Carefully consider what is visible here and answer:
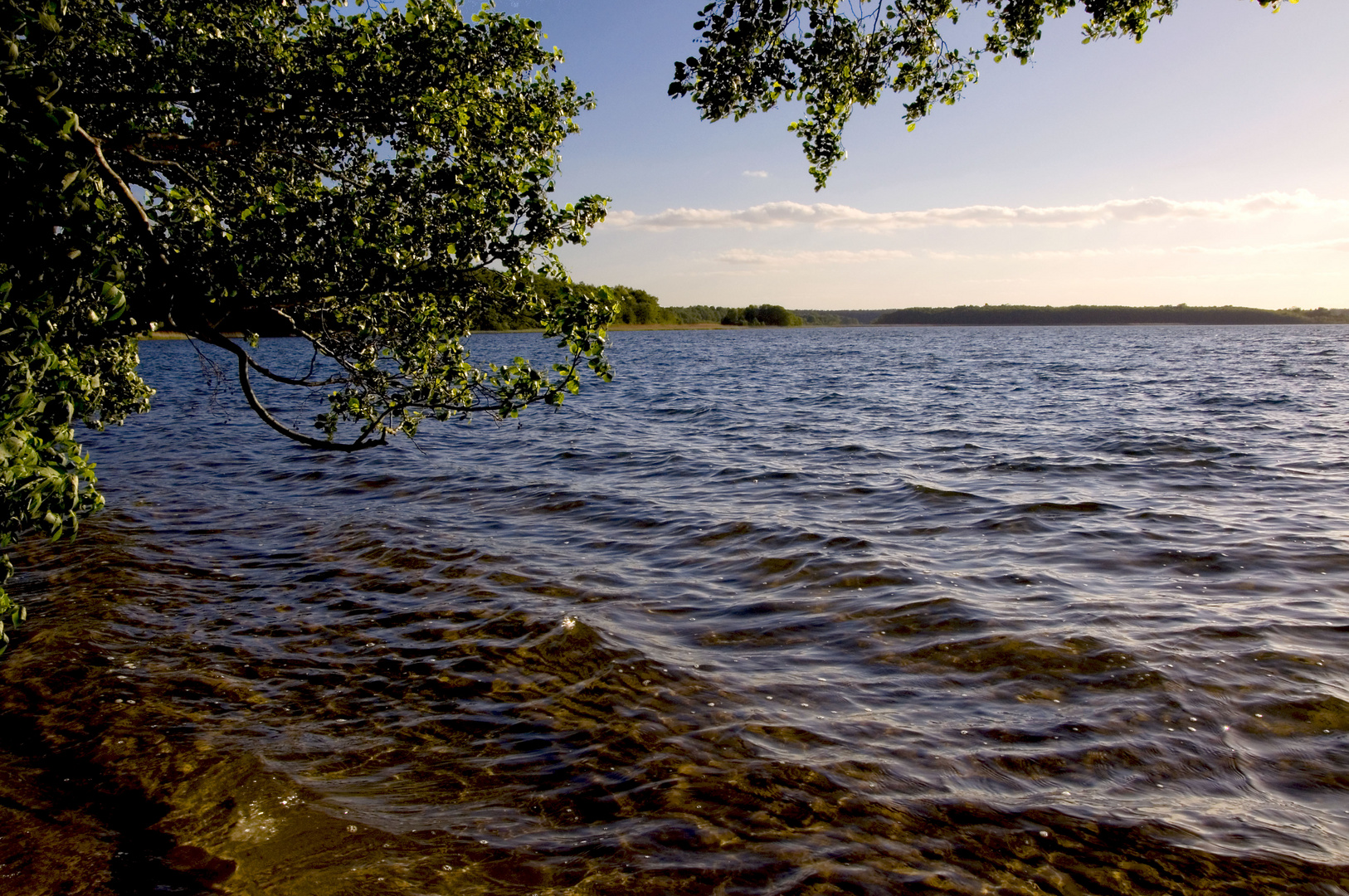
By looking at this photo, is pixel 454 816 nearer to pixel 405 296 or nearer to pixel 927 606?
pixel 405 296

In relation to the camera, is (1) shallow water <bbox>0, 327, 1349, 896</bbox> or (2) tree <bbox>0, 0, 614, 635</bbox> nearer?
(1) shallow water <bbox>0, 327, 1349, 896</bbox>

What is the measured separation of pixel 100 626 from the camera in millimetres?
8977

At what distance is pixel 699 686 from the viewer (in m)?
7.75

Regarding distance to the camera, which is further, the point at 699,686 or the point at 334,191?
the point at 334,191

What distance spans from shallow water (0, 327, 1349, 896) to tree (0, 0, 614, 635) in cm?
277

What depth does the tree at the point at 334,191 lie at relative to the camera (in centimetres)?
741

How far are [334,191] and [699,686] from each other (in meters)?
6.54

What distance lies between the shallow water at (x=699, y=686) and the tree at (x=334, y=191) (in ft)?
9.07

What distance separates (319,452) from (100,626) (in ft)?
43.9

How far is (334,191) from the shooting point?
842cm

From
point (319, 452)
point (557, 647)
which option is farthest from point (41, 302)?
point (319, 452)

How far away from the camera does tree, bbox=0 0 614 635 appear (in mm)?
7414

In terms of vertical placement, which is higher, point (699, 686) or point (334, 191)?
point (334, 191)

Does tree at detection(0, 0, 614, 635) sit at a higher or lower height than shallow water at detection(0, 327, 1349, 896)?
higher
